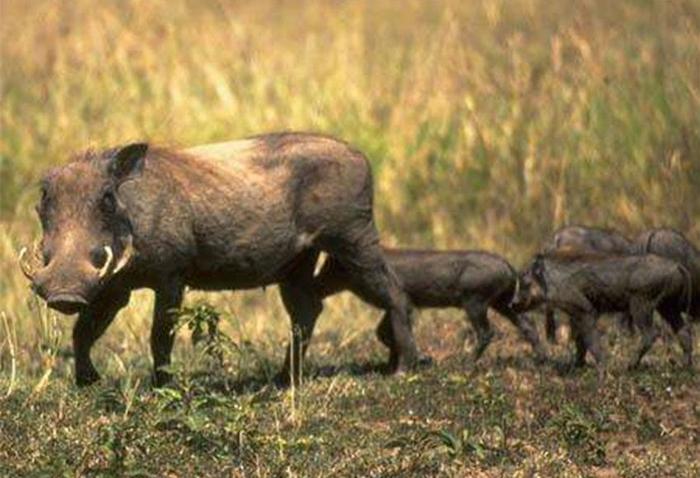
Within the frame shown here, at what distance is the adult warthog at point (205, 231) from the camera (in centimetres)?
847

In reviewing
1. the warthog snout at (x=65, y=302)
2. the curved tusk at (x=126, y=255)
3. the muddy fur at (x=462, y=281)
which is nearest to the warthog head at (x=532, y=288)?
the muddy fur at (x=462, y=281)

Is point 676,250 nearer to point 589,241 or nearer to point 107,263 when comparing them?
point 589,241

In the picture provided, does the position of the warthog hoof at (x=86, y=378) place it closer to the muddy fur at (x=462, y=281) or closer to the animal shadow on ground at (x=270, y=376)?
the animal shadow on ground at (x=270, y=376)

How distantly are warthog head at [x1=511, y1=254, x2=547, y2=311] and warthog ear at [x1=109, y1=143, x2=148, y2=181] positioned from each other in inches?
80.6

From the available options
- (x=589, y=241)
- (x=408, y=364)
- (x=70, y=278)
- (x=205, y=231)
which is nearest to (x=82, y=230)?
(x=70, y=278)

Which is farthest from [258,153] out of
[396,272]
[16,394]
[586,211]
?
[586,211]

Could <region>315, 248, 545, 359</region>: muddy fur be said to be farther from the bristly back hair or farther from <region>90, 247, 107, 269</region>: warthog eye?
<region>90, 247, 107, 269</region>: warthog eye

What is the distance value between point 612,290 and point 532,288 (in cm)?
47

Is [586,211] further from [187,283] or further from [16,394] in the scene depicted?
[16,394]

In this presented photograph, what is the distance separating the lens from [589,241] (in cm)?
1068

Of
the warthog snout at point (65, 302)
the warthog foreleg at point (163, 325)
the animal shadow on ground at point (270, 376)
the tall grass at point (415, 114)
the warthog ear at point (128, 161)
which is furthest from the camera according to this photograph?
the tall grass at point (415, 114)

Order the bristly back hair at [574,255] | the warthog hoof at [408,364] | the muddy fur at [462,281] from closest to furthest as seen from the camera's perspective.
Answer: the bristly back hair at [574,255]
the warthog hoof at [408,364]
the muddy fur at [462,281]

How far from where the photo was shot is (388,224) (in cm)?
1334

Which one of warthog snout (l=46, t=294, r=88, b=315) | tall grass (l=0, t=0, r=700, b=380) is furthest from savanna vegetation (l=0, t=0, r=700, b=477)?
warthog snout (l=46, t=294, r=88, b=315)
